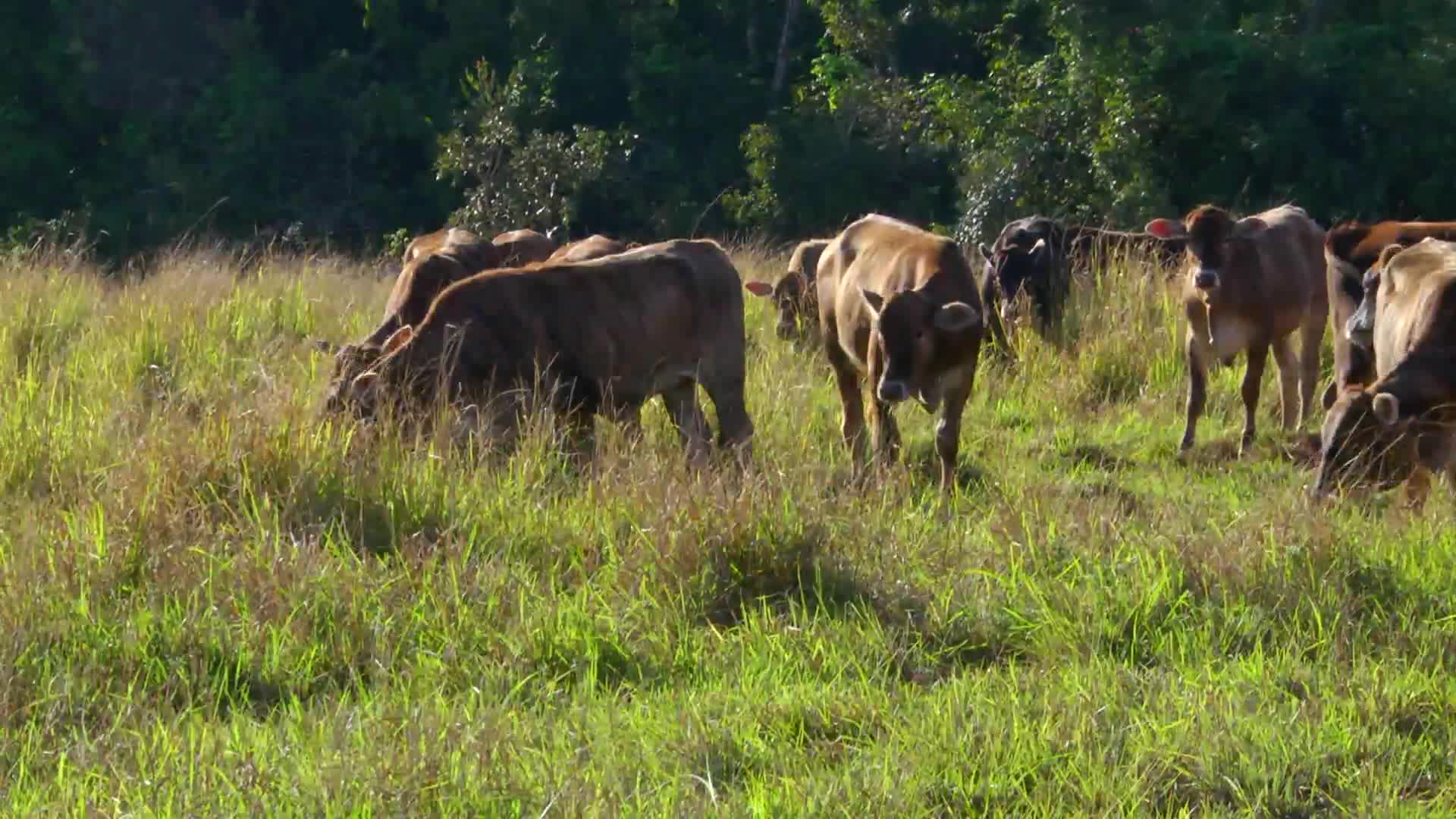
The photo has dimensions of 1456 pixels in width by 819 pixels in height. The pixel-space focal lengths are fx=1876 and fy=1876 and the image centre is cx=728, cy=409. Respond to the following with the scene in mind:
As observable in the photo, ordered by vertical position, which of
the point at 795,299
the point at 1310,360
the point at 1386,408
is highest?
the point at 1386,408

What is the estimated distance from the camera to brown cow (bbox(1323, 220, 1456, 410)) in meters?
10.6

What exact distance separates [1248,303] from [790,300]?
4359 millimetres

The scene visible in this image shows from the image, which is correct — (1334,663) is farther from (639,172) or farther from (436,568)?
(639,172)

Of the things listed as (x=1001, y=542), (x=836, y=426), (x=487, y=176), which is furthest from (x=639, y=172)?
(x=1001, y=542)

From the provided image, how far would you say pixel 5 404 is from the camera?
933 centimetres

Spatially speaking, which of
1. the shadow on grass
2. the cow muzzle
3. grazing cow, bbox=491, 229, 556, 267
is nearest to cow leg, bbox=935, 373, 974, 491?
the cow muzzle

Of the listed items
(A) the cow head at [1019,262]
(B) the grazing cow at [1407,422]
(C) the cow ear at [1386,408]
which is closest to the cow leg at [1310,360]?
(A) the cow head at [1019,262]

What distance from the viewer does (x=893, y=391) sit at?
9406mm

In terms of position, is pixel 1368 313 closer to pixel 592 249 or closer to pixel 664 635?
pixel 664 635

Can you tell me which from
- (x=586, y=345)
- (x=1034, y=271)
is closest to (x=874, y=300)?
(x=586, y=345)

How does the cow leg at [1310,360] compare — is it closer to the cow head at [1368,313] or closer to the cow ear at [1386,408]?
the cow head at [1368,313]

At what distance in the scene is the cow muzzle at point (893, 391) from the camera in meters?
9.41

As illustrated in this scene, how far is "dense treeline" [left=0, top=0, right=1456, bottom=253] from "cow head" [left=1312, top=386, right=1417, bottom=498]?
1759 centimetres

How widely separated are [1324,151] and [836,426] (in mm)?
15444
